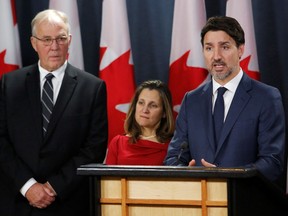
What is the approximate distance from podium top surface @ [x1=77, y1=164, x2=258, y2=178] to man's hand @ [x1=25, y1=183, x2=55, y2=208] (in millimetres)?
1038

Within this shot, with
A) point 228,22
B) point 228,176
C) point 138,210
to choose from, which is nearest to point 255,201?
point 228,176

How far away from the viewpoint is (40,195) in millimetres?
3758

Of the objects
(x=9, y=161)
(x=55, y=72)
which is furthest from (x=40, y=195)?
(x=55, y=72)

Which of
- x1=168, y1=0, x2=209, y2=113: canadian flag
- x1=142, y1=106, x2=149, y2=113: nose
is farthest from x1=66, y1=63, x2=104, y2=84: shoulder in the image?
x1=168, y1=0, x2=209, y2=113: canadian flag

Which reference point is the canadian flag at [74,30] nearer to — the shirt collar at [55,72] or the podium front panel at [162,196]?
the shirt collar at [55,72]

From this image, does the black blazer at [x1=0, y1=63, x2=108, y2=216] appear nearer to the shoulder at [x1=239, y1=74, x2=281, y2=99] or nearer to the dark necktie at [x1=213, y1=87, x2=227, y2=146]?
the dark necktie at [x1=213, y1=87, x2=227, y2=146]

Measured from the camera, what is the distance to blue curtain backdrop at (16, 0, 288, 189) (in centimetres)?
431

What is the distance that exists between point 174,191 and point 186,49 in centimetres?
195

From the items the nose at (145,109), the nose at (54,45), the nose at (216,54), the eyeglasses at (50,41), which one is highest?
the eyeglasses at (50,41)

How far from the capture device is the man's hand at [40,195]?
3760 mm

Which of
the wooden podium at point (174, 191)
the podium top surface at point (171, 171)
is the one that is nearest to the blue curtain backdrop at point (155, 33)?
the wooden podium at point (174, 191)

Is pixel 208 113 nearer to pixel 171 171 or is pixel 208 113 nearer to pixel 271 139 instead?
pixel 271 139

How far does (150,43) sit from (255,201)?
6.70 feet

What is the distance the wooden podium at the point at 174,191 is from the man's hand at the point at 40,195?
3.40ft
